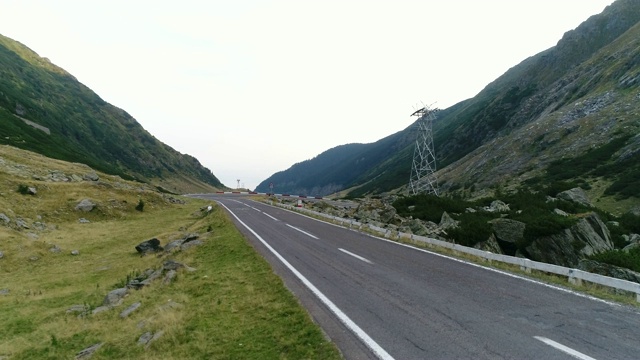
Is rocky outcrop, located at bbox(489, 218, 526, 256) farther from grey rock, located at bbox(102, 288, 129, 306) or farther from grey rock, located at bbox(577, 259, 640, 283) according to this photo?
grey rock, located at bbox(102, 288, 129, 306)

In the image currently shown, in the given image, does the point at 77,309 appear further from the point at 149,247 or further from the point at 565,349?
the point at 565,349

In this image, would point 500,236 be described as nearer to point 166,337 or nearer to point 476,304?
point 476,304

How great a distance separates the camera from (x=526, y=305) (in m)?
8.51

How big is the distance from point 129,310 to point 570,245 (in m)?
18.4

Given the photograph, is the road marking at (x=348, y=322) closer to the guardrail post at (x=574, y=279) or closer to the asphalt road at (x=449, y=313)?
the asphalt road at (x=449, y=313)

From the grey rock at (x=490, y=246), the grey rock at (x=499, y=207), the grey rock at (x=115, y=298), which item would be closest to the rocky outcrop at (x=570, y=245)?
the grey rock at (x=490, y=246)

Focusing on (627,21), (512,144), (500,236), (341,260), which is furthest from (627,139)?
(627,21)

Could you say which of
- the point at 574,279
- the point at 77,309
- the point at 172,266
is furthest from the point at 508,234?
the point at 77,309

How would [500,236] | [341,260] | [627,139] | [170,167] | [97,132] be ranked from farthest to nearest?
[170,167] < [97,132] < [627,139] < [500,236] < [341,260]

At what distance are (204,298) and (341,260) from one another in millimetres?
5544

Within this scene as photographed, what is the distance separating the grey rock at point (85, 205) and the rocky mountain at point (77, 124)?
48972 mm

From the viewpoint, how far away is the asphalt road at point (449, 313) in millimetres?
6195

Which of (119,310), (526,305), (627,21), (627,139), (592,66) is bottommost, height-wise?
(119,310)

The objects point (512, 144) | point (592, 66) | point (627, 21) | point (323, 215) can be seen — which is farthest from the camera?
point (627, 21)
